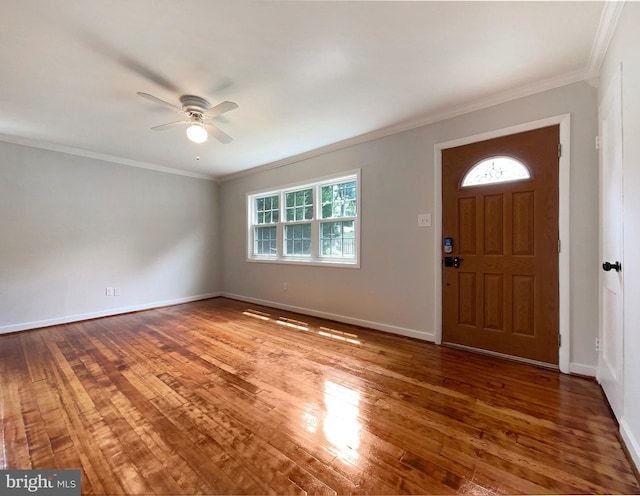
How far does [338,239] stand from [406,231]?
1.10 m

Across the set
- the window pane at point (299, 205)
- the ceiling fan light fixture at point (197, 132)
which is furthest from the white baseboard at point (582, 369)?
the ceiling fan light fixture at point (197, 132)

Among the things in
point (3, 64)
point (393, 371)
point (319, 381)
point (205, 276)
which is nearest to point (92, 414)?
point (319, 381)

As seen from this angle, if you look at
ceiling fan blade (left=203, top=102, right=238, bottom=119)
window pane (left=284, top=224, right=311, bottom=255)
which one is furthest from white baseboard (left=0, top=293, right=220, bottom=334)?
ceiling fan blade (left=203, top=102, right=238, bottom=119)

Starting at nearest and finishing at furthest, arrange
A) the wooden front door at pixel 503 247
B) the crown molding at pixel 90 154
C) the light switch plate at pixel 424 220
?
the wooden front door at pixel 503 247
the light switch plate at pixel 424 220
the crown molding at pixel 90 154

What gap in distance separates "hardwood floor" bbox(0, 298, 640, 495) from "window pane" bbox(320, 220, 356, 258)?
141cm

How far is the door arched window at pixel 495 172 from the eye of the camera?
8.27ft

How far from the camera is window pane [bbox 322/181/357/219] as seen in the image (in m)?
3.83

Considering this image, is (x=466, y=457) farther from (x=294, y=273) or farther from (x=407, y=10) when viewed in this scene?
(x=294, y=273)

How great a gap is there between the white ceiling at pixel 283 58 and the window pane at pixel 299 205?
134 centimetres

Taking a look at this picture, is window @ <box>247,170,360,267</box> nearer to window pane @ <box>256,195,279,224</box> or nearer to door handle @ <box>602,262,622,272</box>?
window pane @ <box>256,195,279,224</box>

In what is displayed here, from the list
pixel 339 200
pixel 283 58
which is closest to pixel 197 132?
pixel 283 58

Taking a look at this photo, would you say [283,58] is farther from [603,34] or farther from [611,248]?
[611,248]

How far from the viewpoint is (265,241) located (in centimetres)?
517

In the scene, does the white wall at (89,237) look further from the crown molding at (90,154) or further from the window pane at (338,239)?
the window pane at (338,239)
